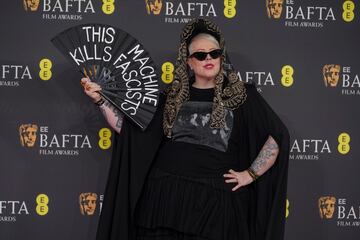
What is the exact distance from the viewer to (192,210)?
2586mm

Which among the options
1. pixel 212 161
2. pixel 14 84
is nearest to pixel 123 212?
pixel 212 161

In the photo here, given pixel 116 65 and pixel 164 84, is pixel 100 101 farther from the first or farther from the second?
pixel 164 84

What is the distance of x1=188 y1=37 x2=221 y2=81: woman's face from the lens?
8.78 ft

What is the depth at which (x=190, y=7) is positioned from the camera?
3.25 metres

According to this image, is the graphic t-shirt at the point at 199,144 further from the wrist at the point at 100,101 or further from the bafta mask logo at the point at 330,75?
the bafta mask logo at the point at 330,75

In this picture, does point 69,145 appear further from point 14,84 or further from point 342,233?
point 342,233

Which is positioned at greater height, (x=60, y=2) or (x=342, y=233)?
(x=60, y=2)

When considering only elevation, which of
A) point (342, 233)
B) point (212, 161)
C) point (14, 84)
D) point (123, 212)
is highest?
point (14, 84)

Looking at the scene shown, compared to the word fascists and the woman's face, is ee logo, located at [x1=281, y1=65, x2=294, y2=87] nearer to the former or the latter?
the woman's face

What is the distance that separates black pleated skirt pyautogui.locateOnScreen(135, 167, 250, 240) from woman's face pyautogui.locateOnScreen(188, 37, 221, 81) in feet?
1.65

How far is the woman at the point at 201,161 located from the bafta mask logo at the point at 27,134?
2.04 ft

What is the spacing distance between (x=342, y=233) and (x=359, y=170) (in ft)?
1.26

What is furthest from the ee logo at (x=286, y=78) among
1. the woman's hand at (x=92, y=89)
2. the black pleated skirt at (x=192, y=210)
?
the woman's hand at (x=92, y=89)

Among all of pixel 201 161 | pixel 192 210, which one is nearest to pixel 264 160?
pixel 201 161
